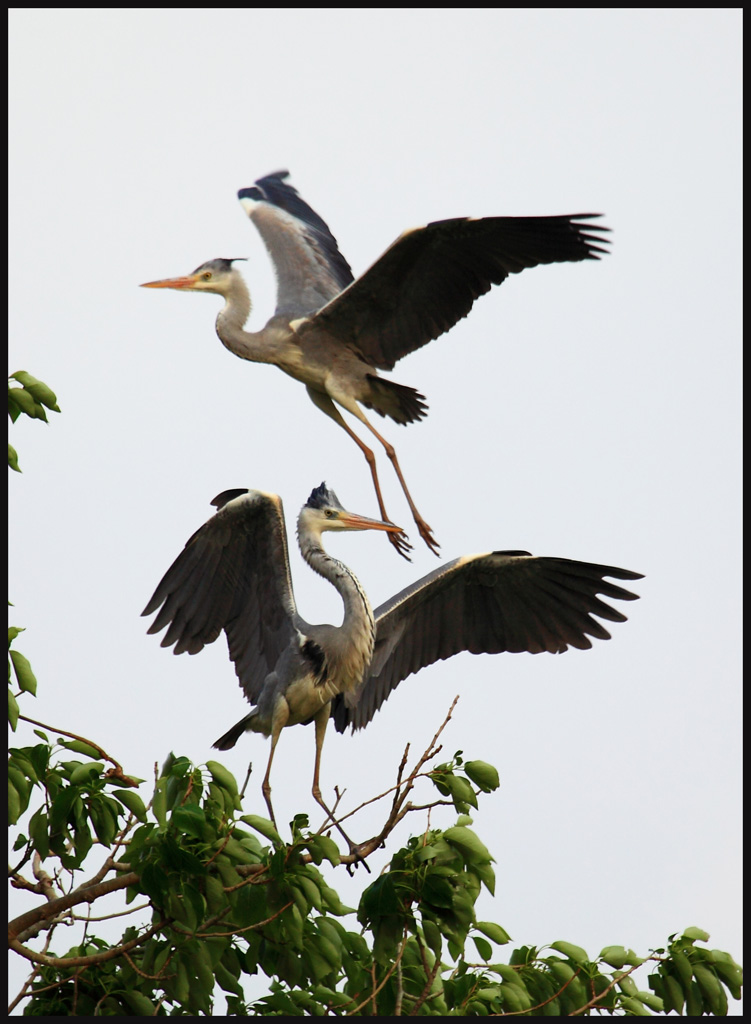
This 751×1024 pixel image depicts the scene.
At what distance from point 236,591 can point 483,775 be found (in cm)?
216

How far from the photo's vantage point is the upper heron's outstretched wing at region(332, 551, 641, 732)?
681cm

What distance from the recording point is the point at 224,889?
4.20 m

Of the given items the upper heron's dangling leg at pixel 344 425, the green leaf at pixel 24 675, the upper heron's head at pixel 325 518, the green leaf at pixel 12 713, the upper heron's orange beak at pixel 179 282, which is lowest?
the green leaf at pixel 12 713

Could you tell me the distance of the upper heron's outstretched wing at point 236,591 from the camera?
20.5ft

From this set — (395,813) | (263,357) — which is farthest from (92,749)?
(263,357)

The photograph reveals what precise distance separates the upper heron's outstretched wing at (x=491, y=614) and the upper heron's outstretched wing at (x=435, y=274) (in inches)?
53.8

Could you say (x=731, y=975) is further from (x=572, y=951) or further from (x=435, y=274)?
(x=435, y=274)

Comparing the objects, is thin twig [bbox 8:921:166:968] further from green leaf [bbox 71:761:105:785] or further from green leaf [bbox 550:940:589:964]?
green leaf [bbox 550:940:589:964]

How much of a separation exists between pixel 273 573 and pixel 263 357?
5.52ft

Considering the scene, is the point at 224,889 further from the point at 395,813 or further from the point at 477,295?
the point at 477,295

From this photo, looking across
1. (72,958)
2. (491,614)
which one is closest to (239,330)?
(491,614)

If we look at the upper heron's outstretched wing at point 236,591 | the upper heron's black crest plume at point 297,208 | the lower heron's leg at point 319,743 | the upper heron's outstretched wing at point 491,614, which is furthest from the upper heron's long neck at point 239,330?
the lower heron's leg at point 319,743

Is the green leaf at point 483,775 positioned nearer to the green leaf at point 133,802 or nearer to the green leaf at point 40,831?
the green leaf at point 133,802

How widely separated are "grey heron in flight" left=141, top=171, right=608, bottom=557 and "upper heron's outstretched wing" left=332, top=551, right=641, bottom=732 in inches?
12.6
